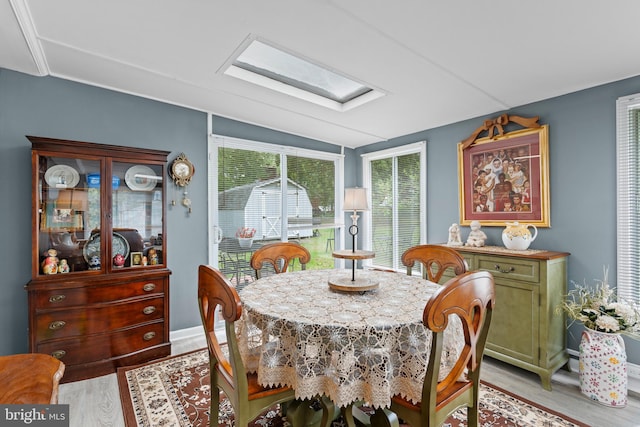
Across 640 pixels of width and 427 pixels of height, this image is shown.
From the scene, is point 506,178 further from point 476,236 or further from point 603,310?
point 603,310

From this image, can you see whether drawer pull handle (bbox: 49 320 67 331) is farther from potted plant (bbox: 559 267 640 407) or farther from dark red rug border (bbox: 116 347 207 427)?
potted plant (bbox: 559 267 640 407)

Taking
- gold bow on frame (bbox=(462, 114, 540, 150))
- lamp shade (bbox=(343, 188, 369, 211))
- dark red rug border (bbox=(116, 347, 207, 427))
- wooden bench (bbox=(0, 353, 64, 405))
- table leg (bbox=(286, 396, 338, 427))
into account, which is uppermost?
gold bow on frame (bbox=(462, 114, 540, 150))

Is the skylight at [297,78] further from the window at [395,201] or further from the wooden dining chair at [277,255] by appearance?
the wooden dining chair at [277,255]

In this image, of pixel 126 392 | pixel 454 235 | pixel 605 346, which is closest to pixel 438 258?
pixel 454 235

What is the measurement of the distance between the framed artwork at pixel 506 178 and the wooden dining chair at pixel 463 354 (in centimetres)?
190

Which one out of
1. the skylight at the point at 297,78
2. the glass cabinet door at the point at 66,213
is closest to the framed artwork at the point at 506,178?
the skylight at the point at 297,78

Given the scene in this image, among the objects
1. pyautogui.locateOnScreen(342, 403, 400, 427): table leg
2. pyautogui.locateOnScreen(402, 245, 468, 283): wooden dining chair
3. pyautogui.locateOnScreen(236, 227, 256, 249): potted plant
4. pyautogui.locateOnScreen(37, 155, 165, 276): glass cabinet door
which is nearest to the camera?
pyautogui.locateOnScreen(342, 403, 400, 427): table leg

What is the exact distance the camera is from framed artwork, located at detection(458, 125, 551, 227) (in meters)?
2.75

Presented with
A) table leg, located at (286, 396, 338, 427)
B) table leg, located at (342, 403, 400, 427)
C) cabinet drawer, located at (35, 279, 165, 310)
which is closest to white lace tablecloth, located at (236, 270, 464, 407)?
table leg, located at (342, 403, 400, 427)

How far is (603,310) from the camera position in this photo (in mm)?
2230

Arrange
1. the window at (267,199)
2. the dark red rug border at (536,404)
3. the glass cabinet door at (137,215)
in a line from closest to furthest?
→ the dark red rug border at (536,404), the glass cabinet door at (137,215), the window at (267,199)

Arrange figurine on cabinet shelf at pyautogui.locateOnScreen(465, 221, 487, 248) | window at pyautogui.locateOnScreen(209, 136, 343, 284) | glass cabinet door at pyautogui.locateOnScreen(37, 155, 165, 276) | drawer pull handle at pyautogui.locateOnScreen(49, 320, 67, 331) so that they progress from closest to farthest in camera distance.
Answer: drawer pull handle at pyautogui.locateOnScreen(49, 320, 67, 331) → glass cabinet door at pyautogui.locateOnScreen(37, 155, 165, 276) → figurine on cabinet shelf at pyautogui.locateOnScreen(465, 221, 487, 248) → window at pyautogui.locateOnScreen(209, 136, 343, 284)

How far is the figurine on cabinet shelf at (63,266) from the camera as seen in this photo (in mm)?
2469

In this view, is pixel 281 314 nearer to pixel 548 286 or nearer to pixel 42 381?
pixel 42 381
